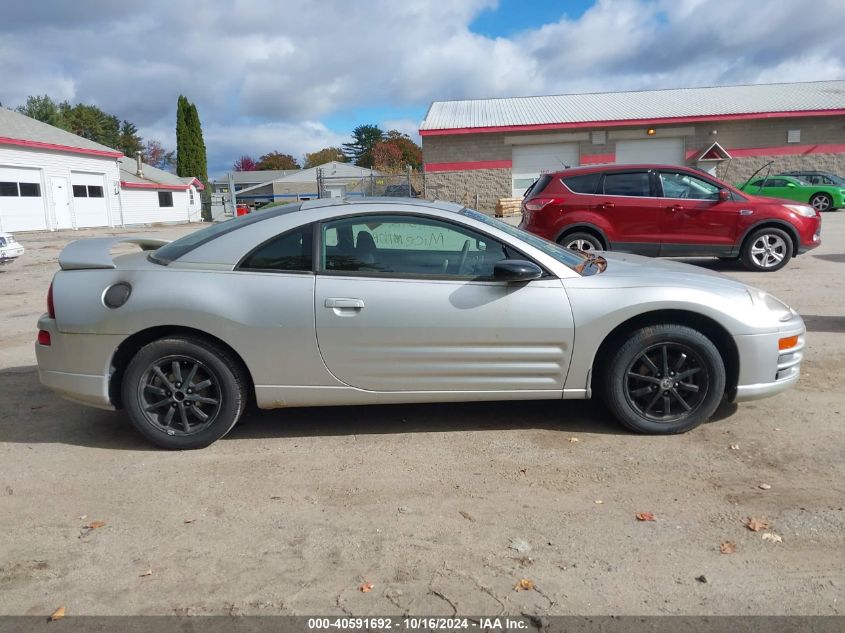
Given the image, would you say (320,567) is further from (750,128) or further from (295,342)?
(750,128)

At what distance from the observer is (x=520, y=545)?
2.99 meters

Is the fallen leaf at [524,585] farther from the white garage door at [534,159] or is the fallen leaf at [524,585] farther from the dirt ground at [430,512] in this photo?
the white garage door at [534,159]

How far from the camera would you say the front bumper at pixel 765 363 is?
4074 mm

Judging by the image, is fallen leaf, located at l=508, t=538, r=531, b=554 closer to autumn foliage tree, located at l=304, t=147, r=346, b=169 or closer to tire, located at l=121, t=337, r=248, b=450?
tire, located at l=121, t=337, r=248, b=450

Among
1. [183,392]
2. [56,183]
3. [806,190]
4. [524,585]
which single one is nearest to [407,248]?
[183,392]

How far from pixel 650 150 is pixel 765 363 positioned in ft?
87.6

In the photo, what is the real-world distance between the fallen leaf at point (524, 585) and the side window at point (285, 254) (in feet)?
7.31

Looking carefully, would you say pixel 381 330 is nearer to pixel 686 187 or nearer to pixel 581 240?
pixel 581 240

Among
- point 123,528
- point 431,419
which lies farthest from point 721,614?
point 123,528

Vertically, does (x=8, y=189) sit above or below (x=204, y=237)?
above

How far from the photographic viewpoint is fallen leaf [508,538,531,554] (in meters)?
2.95

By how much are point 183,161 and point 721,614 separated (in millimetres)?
58175

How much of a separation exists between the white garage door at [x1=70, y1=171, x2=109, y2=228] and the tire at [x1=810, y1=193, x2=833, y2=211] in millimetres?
30180

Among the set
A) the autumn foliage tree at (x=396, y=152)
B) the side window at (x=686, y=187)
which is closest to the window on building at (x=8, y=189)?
the side window at (x=686, y=187)
